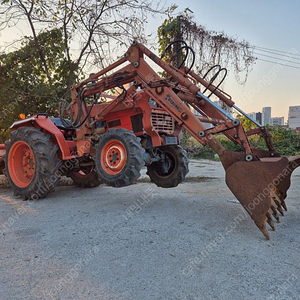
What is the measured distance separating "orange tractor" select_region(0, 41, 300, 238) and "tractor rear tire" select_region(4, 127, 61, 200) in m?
0.02

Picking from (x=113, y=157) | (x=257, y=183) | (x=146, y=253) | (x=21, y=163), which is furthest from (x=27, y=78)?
(x=257, y=183)

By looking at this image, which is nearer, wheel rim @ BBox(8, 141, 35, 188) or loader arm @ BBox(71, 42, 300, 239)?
loader arm @ BBox(71, 42, 300, 239)

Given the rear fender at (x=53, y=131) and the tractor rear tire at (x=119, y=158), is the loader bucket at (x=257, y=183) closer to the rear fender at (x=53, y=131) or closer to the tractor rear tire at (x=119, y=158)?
the tractor rear tire at (x=119, y=158)

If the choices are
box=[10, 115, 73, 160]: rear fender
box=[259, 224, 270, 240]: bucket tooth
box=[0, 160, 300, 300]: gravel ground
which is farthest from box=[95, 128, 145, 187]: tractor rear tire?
box=[259, 224, 270, 240]: bucket tooth

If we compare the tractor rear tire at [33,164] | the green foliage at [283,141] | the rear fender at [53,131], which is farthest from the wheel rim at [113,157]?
the green foliage at [283,141]

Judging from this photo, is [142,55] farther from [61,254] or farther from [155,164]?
[61,254]

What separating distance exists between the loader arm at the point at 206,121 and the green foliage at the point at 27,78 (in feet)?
11.2

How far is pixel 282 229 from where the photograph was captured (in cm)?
301

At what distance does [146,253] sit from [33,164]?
3.48 meters

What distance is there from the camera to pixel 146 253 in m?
2.42

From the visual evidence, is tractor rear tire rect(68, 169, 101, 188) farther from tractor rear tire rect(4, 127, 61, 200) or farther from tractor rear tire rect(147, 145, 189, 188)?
tractor rear tire rect(147, 145, 189, 188)

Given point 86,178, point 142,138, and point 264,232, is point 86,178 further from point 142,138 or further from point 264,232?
point 264,232

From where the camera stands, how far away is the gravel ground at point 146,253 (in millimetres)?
1853

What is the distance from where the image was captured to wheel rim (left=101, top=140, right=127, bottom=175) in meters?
3.77
